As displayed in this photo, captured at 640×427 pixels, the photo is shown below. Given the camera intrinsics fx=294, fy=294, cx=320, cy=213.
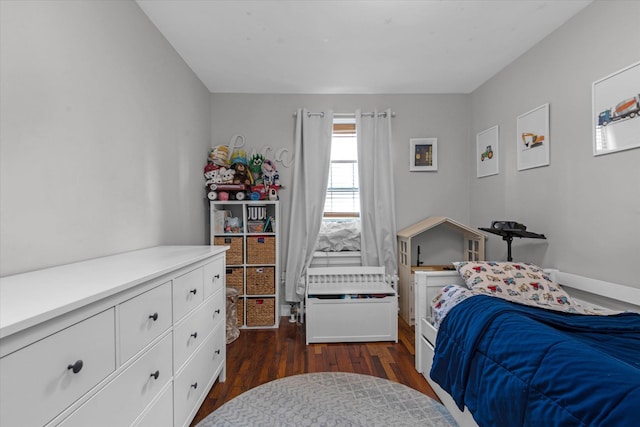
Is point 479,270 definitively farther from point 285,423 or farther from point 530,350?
point 285,423

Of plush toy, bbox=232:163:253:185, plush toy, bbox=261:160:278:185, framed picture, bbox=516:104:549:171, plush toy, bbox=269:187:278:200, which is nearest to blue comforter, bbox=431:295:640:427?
framed picture, bbox=516:104:549:171

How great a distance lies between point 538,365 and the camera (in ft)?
3.47

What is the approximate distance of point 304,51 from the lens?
249cm

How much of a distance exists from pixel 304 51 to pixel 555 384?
2622 millimetres

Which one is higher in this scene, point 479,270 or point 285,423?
point 479,270

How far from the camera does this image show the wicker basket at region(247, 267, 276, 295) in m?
3.05

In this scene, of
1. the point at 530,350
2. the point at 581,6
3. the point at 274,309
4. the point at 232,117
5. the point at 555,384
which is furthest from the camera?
the point at 232,117

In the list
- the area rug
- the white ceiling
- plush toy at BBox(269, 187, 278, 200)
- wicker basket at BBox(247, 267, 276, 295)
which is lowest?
the area rug

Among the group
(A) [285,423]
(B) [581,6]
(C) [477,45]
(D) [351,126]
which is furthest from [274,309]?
(B) [581,6]

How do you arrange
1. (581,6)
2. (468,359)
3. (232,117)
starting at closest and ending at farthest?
(468,359) < (581,6) < (232,117)

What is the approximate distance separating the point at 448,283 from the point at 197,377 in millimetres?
1718

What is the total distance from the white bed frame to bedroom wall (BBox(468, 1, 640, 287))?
0.07m

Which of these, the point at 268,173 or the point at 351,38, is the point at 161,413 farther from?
the point at 351,38

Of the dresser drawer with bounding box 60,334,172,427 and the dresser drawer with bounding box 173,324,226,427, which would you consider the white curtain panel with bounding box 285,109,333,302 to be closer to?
the dresser drawer with bounding box 173,324,226,427
